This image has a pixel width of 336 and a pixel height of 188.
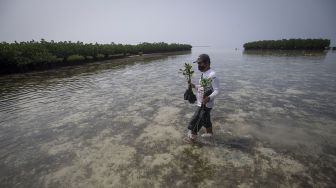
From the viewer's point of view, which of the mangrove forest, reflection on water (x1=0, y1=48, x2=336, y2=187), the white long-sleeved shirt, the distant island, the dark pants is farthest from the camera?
the distant island

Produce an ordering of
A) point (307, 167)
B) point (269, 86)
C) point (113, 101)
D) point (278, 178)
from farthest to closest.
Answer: point (269, 86) → point (113, 101) → point (307, 167) → point (278, 178)

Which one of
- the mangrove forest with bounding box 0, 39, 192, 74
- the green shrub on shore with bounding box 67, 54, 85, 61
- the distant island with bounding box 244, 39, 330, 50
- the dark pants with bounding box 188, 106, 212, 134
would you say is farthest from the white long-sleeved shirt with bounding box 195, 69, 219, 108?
the distant island with bounding box 244, 39, 330, 50

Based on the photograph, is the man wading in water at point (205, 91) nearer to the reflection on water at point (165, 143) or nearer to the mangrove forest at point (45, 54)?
the reflection on water at point (165, 143)

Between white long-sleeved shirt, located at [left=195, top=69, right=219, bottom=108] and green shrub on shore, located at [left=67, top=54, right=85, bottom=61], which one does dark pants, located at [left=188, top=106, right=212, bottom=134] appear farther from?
green shrub on shore, located at [left=67, top=54, right=85, bottom=61]

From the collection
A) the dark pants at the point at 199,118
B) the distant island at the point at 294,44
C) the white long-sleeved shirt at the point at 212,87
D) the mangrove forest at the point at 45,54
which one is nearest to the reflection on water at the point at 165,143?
the dark pants at the point at 199,118

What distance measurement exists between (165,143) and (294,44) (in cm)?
4878

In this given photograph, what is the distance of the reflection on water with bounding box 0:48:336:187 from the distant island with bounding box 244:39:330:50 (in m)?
39.5

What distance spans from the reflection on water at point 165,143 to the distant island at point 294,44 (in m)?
39.5

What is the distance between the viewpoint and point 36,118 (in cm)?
729

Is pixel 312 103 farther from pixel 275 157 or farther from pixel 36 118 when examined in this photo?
pixel 36 118

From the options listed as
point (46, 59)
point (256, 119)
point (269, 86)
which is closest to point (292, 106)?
point (256, 119)

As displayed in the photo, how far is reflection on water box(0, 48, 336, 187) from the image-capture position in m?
3.87

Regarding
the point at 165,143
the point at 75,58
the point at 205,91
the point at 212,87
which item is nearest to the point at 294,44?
the point at 75,58

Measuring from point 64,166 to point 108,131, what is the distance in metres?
1.79
